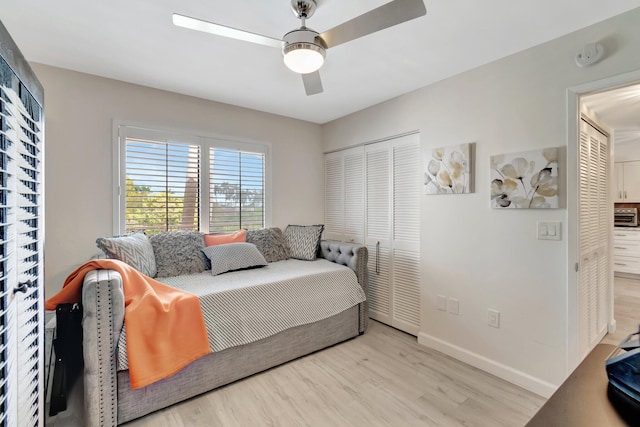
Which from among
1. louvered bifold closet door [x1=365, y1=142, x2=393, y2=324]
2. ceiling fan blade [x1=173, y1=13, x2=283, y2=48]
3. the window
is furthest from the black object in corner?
louvered bifold closet door [x1=365, y1=142, x2=393, y2=324]

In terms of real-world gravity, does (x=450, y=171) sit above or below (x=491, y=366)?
above

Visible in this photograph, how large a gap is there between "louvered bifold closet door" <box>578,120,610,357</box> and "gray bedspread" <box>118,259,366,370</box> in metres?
1.70

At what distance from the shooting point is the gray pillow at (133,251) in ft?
7.11

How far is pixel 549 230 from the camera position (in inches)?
78.6

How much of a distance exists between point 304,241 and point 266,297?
3.60 feet

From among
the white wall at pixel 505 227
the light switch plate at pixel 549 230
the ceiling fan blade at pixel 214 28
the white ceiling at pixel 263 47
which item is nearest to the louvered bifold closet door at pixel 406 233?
the white wall at pixel 505 227

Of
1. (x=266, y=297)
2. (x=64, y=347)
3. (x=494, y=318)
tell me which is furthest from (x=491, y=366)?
(x=64, y=347)

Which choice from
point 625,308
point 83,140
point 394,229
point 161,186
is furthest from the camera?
point 625,308

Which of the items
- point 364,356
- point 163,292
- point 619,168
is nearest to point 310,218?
point 364,356

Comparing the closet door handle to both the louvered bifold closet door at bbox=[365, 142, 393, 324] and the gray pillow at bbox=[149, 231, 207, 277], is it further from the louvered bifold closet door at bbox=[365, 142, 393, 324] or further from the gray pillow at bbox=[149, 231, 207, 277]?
the louvered bifold closet door at bbox=[365, 142, 393, 324]

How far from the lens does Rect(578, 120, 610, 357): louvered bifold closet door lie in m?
2.07

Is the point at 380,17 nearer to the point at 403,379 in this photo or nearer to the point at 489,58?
the point at 489,58

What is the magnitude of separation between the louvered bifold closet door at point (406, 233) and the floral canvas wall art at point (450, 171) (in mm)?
224

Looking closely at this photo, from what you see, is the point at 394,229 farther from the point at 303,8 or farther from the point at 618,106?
the point at 303,8
